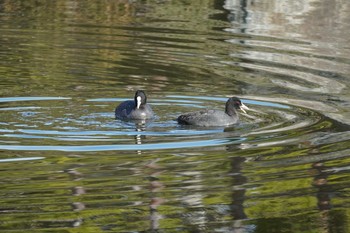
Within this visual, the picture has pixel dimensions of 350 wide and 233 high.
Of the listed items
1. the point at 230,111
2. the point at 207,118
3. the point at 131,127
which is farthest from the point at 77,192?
the point at 230,111

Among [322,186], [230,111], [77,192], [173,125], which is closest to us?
[77,192]

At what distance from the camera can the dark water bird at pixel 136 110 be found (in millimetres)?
17703

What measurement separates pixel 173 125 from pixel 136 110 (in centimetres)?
68

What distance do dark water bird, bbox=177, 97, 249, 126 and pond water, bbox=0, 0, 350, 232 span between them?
0.59ft

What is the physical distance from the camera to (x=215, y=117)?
57.6 feet

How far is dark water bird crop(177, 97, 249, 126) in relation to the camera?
17.3 metres

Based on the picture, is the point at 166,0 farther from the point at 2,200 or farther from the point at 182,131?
the point at 2,200

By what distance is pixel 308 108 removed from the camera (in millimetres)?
18734

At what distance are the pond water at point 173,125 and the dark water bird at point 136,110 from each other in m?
0.23

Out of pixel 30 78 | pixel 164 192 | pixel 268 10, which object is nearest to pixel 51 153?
pixel 164 192

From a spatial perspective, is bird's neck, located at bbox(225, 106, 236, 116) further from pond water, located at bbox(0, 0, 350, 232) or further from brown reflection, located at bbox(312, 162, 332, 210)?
brown reflection, located at bbox(312, 162, 332, 210)

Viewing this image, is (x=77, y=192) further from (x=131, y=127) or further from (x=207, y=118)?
(x=207, y=118)

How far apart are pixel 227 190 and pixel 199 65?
1060 cm

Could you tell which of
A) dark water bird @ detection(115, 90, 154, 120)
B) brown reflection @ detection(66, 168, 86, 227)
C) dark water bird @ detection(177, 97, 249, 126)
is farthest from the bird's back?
brown reflection @ detection(66, 168, 86, 227)
